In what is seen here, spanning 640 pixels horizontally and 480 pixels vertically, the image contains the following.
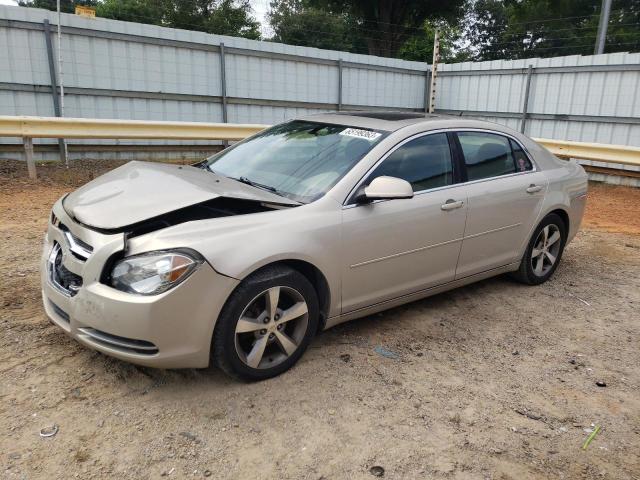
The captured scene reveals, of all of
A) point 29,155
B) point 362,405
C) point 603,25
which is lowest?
point 362,405

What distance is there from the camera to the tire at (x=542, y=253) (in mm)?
4914

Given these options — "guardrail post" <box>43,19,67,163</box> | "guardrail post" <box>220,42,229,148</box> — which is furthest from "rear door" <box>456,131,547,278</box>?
"guardrail post" <box>43,19,67,163</box>

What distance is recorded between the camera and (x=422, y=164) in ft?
13.2

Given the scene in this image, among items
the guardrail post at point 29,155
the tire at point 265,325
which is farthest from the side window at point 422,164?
the guardrail post at point 29,155

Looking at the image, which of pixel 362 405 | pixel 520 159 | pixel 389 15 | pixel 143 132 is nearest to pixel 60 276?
pixel 362 405

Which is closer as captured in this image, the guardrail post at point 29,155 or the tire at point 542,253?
the tire at point 542,253

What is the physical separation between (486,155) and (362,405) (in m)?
2.50

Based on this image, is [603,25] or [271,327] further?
[603,25]

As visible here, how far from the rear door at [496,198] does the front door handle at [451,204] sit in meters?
0.14

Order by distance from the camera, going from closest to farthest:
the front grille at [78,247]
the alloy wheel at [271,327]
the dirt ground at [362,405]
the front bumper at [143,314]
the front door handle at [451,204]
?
the dirt ground at [362,405]
the front bumper at [143,314]
the front grille at [78,247]
the alloy wheel at [271,327]
the front door handle at [451,204]

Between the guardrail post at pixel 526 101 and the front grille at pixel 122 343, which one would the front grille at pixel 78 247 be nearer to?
the front grille at pixel 122 343

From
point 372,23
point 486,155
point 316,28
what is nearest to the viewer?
point 486,155

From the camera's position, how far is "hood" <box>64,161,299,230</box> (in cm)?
302

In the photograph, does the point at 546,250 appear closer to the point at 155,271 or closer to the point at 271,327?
the point at 271,327
